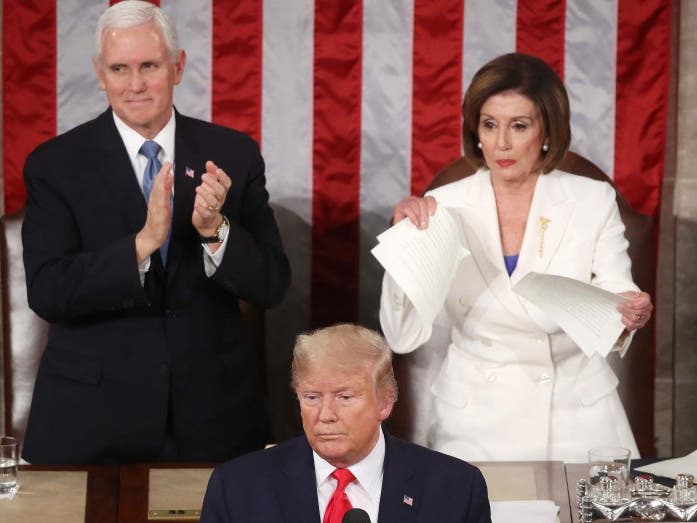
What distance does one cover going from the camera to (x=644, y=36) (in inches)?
201

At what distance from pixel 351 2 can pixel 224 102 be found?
0.60m

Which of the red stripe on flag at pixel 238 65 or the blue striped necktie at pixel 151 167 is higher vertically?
the red stripe on flag at pixel 238 65

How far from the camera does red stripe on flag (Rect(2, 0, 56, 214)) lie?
16.6 feet

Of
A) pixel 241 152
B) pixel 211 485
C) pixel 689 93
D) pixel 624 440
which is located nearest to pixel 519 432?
pixel 624 440

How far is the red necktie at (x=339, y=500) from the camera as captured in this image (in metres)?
2.78

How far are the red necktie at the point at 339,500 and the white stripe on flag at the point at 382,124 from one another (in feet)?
7.90

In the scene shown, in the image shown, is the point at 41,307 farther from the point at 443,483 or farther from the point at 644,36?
the point at 644,36

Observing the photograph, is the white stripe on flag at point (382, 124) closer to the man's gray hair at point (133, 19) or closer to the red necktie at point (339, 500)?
the man's gray hair at point (133, 19)

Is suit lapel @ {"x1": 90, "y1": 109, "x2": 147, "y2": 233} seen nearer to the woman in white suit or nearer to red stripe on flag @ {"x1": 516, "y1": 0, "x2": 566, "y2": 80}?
the woman in white suit

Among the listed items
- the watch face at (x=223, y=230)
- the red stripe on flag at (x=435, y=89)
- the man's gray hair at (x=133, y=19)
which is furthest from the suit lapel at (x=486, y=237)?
the red stripe on flag at (x=435, y=89)

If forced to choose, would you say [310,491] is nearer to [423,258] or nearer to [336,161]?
[423,258]

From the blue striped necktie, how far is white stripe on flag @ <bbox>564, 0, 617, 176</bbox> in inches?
71.2

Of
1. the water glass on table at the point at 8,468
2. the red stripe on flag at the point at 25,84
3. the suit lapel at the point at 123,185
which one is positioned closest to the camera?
the water glass on table at the point at 8,468

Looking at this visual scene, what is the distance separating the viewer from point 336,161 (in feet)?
16.9
